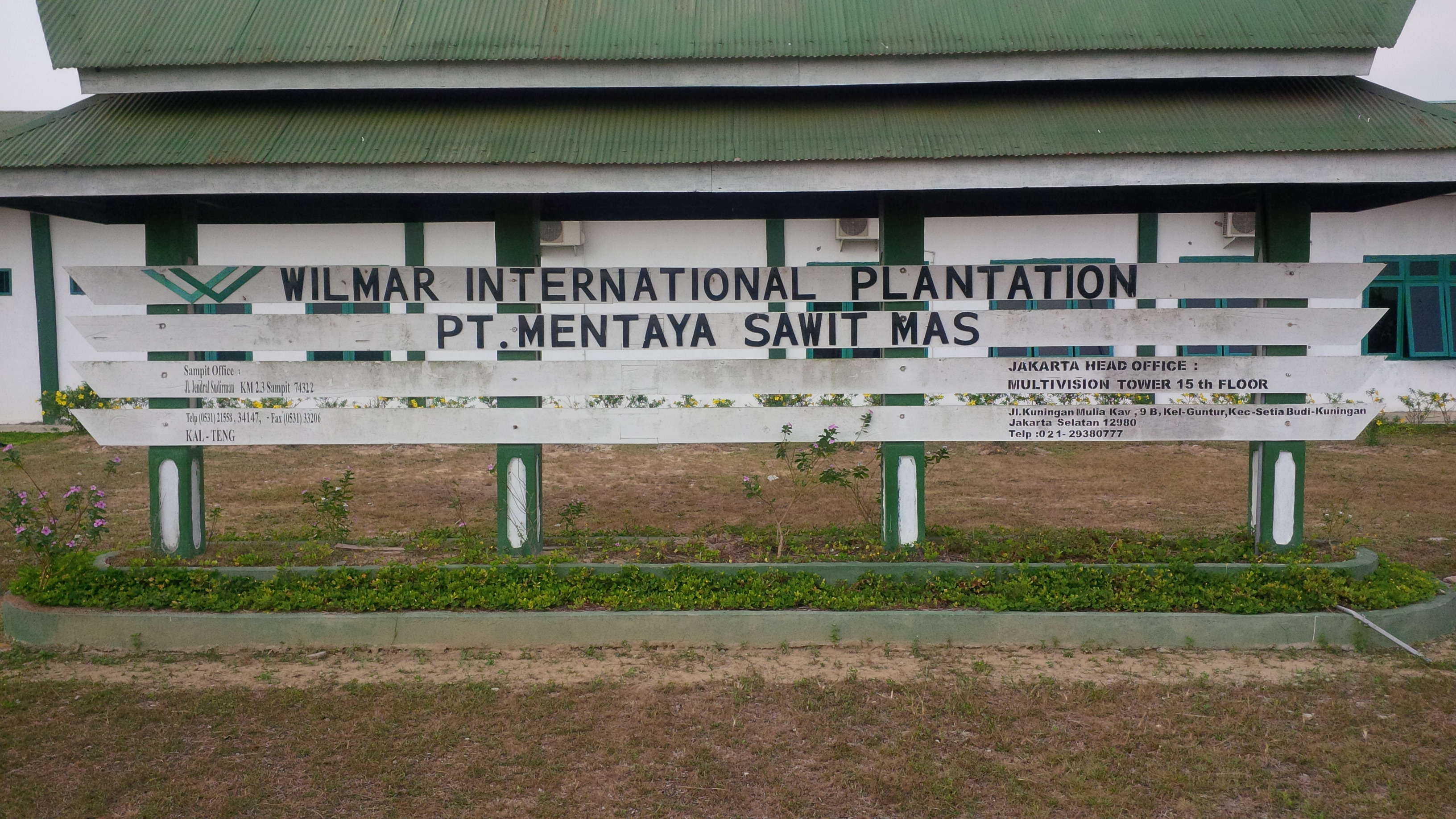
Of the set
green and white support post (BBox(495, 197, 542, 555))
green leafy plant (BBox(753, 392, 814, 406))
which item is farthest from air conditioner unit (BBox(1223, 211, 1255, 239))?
green and white support post (BBox(495, 197, 542, 555))

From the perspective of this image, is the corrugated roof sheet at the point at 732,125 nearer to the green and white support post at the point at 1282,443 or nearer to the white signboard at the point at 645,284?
the green and white support post at the point at 1282,443

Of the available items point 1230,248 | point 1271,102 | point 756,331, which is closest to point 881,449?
point 756,331

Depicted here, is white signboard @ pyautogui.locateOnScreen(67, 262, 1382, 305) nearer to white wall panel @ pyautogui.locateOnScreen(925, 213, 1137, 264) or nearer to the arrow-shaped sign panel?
the arrow-shaped sign panel

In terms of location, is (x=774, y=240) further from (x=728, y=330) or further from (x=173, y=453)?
(x=173, y=453)

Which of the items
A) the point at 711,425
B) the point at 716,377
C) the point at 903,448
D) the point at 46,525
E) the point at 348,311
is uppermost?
the point at 348,311

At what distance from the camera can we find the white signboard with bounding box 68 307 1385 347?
5.98 metres

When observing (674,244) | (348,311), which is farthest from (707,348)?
(348,311)

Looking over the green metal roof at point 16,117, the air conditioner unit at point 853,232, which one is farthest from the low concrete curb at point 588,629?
the green metal roof at point 16,117

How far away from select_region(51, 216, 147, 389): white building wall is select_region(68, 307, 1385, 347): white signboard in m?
9.87

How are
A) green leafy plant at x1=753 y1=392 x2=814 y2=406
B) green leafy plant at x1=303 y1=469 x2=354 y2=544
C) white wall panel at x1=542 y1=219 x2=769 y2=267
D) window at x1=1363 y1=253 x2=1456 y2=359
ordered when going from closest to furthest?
green leafy plant at x1=303 y1=469 x2=354 y2=544 < green leafy plant at x1=753 y1=392 x2=814 y2=406 < white wall panel at x1=542 y1=219 x2=769 y2=267 < window at x1=1363 y1=253 x2=1456 y2=359

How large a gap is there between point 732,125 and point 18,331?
45.2ft

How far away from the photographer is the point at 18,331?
1470 centimetres

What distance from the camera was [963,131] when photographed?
5789 millimetres

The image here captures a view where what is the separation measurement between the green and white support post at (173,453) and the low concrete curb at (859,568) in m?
0.39
